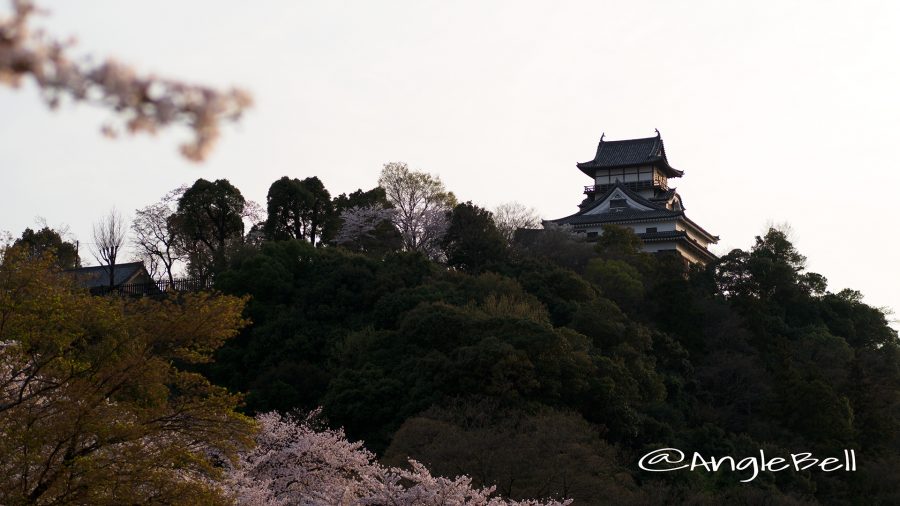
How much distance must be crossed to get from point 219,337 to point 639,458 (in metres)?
11.8

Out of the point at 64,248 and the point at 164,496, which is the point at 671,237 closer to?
the point at 64,248

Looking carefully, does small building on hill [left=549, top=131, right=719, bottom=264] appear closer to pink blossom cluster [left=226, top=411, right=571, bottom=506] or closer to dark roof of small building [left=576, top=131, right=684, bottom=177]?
dark roof of small building [left=576, top=131, right=684, bottom=177]

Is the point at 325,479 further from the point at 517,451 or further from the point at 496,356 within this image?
the point at 496,356

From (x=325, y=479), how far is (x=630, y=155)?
36528 mm

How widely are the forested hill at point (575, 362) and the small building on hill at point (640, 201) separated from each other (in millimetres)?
4412

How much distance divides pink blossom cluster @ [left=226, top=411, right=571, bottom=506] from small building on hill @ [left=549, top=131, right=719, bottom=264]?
27271 millimetres

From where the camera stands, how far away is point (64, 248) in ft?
136

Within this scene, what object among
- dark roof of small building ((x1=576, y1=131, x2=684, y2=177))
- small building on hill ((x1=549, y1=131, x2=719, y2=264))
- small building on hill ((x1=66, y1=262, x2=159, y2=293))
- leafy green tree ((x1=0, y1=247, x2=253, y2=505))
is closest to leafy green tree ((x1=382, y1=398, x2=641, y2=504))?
leafy green tree ((x1=0, y1=247, x2=253, y2=505))

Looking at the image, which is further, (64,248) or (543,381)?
(64,248)

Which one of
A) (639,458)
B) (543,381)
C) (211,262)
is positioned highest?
(211,262)

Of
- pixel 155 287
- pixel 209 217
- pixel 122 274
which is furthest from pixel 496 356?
pixel 122 274

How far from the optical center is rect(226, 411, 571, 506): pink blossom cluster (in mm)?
13008

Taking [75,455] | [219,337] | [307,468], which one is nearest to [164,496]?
[75,455]

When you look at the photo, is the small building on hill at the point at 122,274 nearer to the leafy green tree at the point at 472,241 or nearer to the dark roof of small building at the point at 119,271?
the dark roof of small building at the point at 119,271
